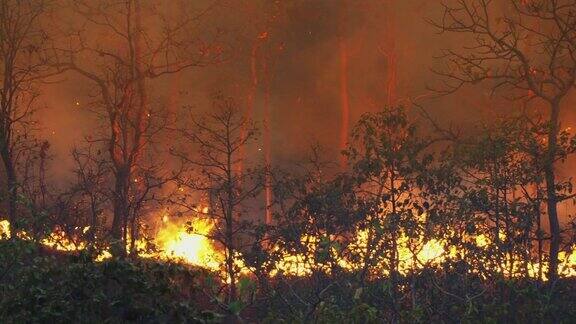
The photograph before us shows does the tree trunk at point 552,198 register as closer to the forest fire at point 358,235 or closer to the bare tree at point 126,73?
the forest fire at point 358,235

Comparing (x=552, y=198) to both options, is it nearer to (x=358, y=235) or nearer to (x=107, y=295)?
(x=358, y=235)

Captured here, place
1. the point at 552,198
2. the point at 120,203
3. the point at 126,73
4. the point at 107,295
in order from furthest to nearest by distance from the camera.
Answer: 1. the point at 126,73
2. the point at 120,203
3. the point at 552,198
4. the point at 107,295

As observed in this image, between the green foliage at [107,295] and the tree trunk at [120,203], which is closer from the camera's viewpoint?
the green foliage at [107,295]

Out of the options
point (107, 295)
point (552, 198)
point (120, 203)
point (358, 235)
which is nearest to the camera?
point (107, 295)

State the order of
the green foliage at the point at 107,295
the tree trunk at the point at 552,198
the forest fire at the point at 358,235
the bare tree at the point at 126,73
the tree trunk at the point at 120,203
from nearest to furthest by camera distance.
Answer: the green foliage at the point at 107,295
the forest fire at the point at 358,235
the tree trunk at the point at 552,198
the tree trunk at the point at 120,203
the bare tree at the point at 126,73

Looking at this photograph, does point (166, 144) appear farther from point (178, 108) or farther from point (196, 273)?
point (196, 273)

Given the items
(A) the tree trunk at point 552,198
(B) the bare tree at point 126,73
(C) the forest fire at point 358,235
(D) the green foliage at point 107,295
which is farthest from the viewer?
(B) the bare tree at point 126,73

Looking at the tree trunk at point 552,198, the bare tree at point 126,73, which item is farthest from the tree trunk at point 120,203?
the tree trunk at point 552,198

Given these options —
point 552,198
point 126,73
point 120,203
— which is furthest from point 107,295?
point 126,73

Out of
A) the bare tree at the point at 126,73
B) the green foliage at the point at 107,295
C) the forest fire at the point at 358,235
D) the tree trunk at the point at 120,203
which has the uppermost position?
the bare tree at the point at 126,73

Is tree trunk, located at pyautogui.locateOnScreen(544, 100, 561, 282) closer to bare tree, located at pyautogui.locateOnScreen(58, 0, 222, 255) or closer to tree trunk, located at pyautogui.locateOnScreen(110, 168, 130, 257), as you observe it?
bare tree, located at pyautogui.locateOnScreen(58, 0, 222, 255)

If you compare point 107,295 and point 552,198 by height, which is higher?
point 552,198

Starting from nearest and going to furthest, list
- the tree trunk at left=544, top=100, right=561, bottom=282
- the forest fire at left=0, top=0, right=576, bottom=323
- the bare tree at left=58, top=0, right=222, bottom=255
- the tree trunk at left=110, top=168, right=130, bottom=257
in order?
the forest fire at left=0, top=0, right=576, bottom=323 < the tree trunk at left=544, top=100, right=561, bottom=282 < the tree trunk at left=110, top=168, right=130, bottom=257 < the bare tree at left=58, top=0, right=222, bottom=255

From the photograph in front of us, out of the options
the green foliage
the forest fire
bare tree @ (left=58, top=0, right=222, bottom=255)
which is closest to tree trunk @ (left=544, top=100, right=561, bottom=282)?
the forest fire
